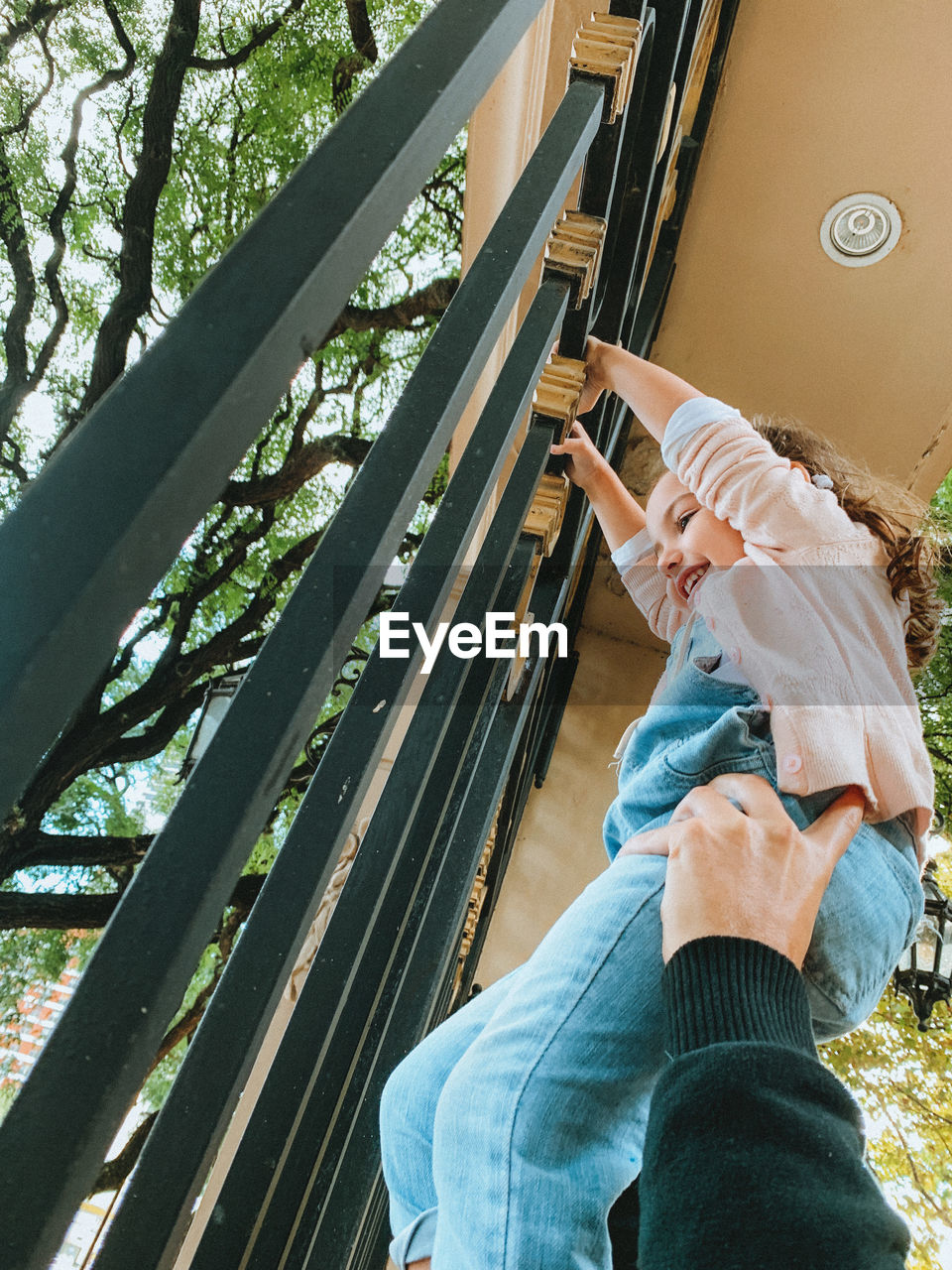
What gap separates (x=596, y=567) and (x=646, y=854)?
137 inches

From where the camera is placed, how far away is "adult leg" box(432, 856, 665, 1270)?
834mm

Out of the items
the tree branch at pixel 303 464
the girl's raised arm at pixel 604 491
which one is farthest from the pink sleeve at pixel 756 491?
the tree branch at pixel 303 464

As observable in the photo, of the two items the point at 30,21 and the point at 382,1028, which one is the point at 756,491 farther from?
the point at 30,21

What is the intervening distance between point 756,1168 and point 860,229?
11.1 feet

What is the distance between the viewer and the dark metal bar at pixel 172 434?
280 mm

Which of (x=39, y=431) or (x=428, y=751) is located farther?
(x=39, y=431)

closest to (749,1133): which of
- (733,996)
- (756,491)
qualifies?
(733,996)

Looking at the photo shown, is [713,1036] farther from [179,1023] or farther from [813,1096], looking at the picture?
[179,1023]

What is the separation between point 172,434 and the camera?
32 cm

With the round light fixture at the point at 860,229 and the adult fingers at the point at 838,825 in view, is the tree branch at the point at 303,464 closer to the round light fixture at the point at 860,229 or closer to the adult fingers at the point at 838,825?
the round light fixture at the point at 860,229

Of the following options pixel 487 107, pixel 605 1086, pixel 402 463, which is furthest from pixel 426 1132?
pixel 487 107

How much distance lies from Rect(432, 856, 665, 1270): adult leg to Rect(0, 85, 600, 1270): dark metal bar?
23.1 inches

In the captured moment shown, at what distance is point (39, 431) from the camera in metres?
5.86

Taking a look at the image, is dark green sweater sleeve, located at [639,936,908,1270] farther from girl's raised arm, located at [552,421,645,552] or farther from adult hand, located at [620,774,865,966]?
girl's raised arm, located at [552,421,645,552]
